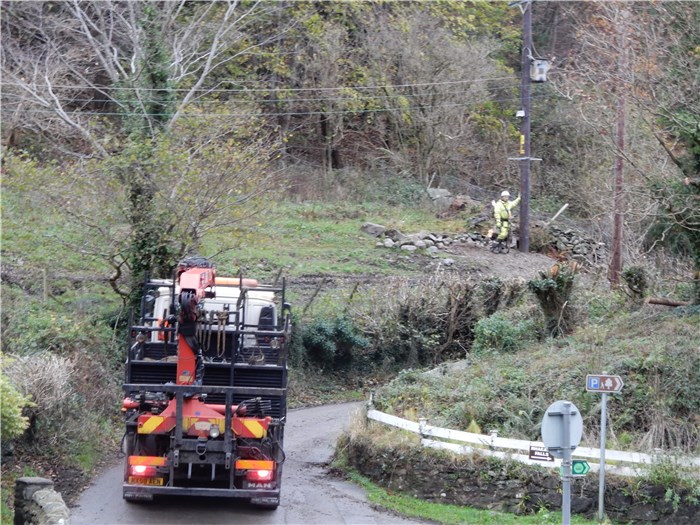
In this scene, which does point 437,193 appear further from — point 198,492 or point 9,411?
point 9,411

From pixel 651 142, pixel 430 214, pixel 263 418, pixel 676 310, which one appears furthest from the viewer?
pixel 430 214

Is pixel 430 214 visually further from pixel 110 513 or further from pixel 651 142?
pixel 110 513

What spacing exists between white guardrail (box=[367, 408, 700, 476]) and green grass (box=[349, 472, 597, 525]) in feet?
2.71

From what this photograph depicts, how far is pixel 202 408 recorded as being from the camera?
12992mm

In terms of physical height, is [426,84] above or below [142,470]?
above

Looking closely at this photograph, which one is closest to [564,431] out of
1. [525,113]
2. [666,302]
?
[666,302]

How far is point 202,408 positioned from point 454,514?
4.39 m

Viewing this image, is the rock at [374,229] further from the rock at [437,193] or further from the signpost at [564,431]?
the signpost at [564,431]

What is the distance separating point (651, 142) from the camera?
23.8 m

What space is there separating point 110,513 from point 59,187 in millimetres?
10106

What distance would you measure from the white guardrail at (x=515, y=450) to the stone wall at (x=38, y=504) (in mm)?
6093

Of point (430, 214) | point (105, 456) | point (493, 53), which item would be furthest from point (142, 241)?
point (493, 53)

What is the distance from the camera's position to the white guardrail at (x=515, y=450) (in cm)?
1379

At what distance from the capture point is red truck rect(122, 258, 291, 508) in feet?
42.4
